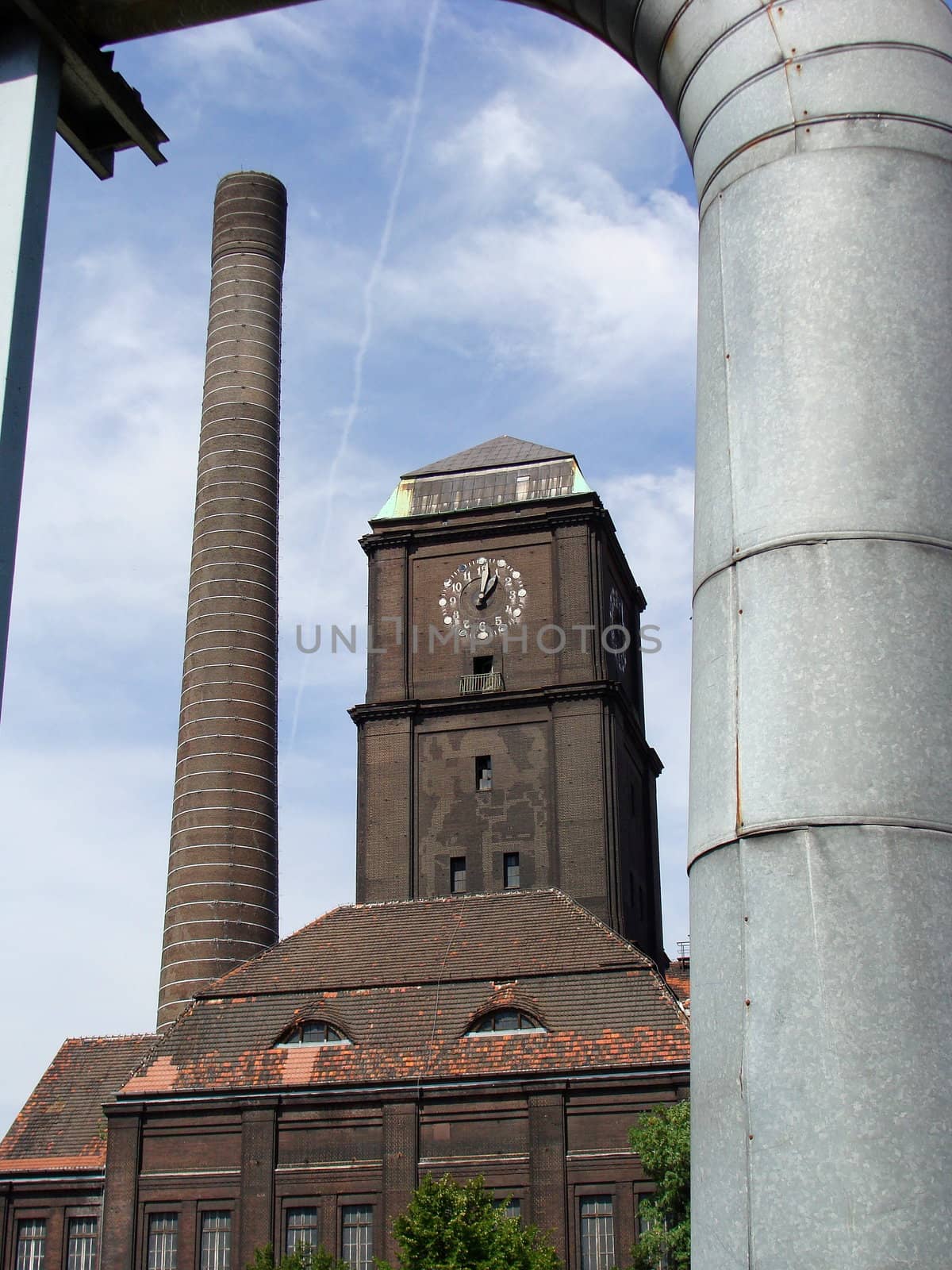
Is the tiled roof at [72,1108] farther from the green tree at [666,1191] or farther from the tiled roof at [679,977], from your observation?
the green tree at [666,1191]

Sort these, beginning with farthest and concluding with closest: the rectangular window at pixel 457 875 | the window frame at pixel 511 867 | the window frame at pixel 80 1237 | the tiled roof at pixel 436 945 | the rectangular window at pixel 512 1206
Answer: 1. the rectangular window at pixel 457 875
2. the window frame at pixel 511 867
3. the window frame at pixel 80 1237
4. the tiled roof at pixel 436 945
5. the rectangular window at pixel 512 1206

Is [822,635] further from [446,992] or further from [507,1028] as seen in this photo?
[446,992]

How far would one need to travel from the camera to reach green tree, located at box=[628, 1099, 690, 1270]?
1073 inches

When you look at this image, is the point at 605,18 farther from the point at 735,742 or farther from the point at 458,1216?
the point at 458,1216

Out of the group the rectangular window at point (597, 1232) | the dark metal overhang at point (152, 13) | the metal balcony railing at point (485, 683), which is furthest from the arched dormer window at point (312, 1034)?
the dark metal overhang at point (152, 13)

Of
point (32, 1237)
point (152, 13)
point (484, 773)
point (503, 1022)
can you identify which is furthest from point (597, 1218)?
point (152, 13)

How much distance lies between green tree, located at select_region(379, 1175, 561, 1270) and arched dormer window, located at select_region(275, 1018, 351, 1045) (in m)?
8.45

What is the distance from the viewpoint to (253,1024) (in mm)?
38750

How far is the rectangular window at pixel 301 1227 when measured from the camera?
3572 cm

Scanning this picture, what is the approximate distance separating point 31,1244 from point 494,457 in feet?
88.1

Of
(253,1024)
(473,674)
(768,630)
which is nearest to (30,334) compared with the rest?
(768,630)

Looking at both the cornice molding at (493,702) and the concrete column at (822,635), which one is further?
the cornice molding at (493,702)

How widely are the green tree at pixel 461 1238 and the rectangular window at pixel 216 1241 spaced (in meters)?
8.16

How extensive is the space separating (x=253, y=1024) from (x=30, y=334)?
35.1 metres
